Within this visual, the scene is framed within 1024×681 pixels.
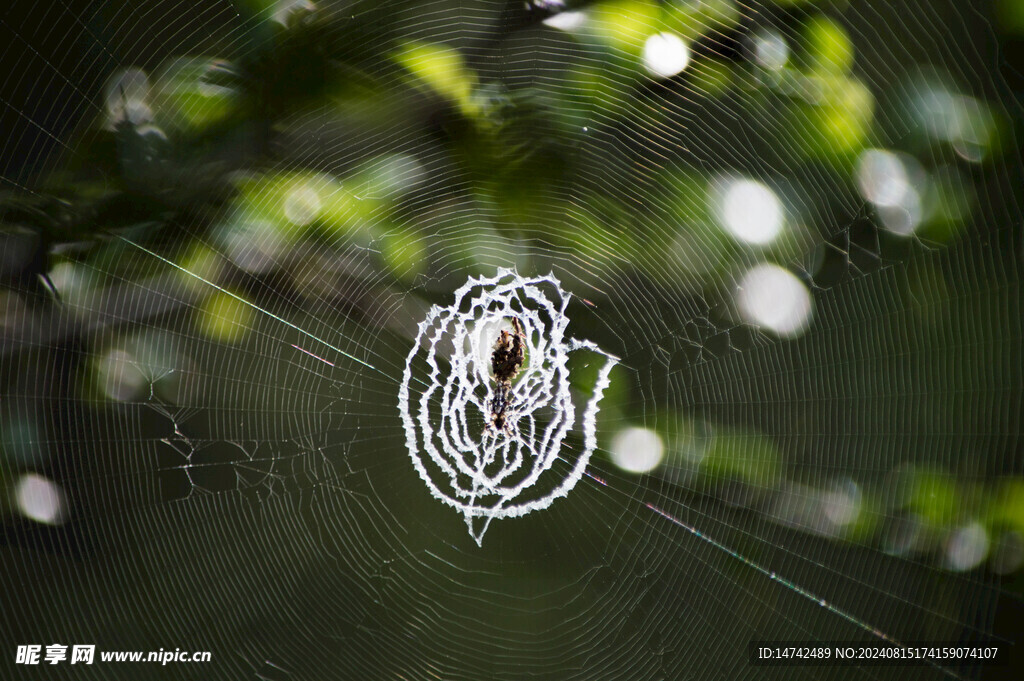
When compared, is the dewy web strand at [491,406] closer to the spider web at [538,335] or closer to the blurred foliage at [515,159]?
the spider web at [538,335]

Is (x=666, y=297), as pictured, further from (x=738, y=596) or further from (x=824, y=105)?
(x=738, y=596)

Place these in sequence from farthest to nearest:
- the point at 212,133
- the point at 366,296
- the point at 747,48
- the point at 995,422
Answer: the point at 995,422, the point at 366,296, the point at 747,48, the point at 212,133

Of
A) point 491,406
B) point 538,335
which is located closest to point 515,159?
point 538,335

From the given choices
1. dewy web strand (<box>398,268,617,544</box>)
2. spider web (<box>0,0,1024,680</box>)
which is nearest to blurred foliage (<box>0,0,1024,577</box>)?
spider web (<box>0,0,1024,680</box>)

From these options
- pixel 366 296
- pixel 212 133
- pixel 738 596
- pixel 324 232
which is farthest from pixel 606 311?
pixel 212 133

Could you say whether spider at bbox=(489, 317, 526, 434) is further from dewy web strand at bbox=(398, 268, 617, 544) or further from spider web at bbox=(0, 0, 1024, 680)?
spider web at bbox=(0, 0, 1024, 680)

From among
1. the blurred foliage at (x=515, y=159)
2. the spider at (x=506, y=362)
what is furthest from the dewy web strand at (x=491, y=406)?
the blurred foliage at (x=515, y=159)
